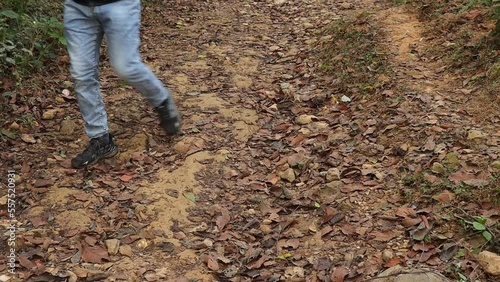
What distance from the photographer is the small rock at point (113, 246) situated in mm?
3080

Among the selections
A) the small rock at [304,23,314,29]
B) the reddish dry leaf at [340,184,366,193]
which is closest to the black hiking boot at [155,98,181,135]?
the reddish dry leaf at [340,184,366,193]

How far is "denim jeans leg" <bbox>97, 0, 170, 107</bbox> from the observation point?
342 centimetres

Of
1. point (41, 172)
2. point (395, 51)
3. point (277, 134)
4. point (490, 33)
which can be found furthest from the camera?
point (395, 51)

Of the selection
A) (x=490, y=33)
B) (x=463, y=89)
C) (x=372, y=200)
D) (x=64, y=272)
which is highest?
(x=490, y=33)

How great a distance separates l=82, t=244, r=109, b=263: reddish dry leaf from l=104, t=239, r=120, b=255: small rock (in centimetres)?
3

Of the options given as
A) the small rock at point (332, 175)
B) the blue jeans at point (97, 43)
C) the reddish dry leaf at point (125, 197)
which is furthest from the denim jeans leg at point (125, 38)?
the small rock at point (332, 175)

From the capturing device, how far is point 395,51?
5113 millimetres

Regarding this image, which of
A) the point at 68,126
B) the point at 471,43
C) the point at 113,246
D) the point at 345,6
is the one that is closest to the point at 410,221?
the point at 113,246

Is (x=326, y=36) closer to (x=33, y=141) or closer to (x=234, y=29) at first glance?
(x=234, y=29)

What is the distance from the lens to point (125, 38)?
11.5 feet

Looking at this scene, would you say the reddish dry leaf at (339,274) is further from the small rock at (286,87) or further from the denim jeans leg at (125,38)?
the small rock at (286,87)

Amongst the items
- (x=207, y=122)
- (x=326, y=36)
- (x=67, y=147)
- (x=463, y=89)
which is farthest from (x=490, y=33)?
(x=67, y=147)

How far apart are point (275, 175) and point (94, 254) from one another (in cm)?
140

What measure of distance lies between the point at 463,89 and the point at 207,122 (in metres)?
2.14
